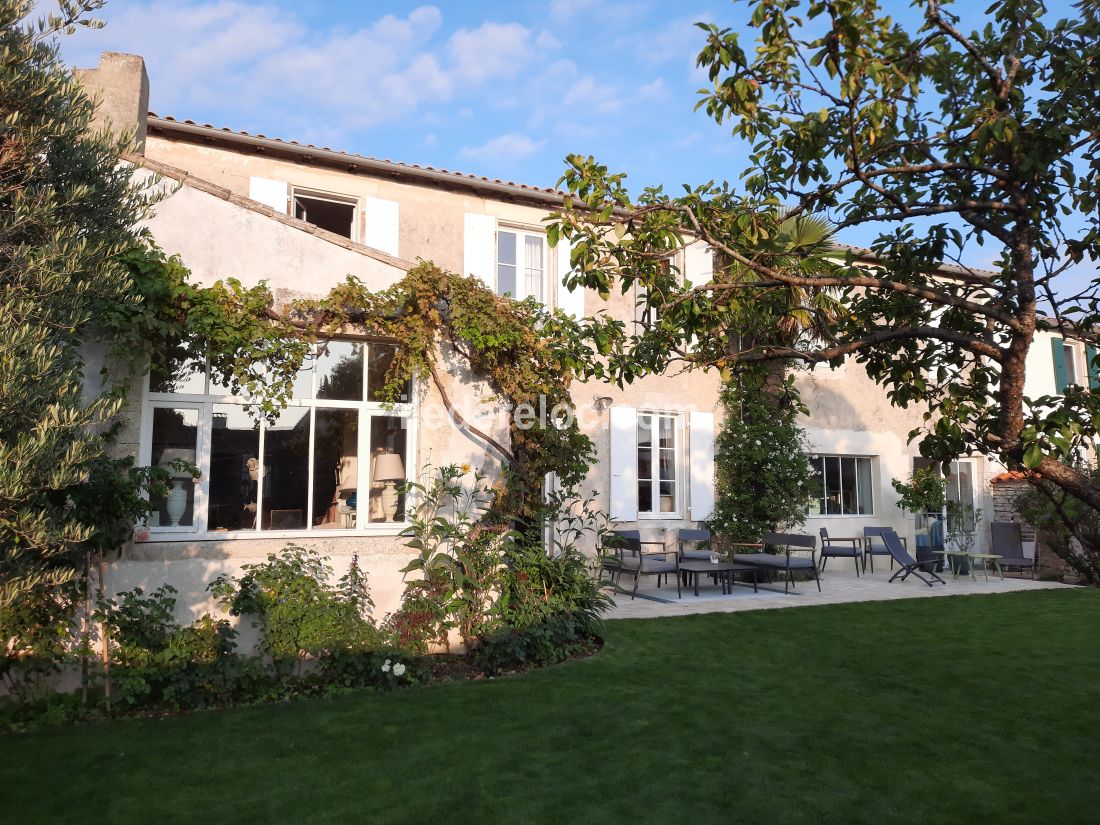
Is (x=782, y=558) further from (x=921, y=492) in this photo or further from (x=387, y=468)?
(x=387, y=468)

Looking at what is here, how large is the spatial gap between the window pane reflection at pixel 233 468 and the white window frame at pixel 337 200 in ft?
16.0

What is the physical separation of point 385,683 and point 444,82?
22.1ft

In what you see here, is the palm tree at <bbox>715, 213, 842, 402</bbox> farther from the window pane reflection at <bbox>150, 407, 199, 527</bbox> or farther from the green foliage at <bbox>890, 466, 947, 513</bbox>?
the green foliage at <bbox>890, 466, 947, 513</bbox>

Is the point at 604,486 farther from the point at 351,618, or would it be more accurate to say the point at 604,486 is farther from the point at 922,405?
the point at 922,405

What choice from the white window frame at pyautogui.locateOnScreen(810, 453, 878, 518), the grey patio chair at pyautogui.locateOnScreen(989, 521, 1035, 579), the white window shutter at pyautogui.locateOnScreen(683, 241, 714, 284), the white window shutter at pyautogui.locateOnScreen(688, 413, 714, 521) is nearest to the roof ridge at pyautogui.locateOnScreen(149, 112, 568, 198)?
the white window shutter at pyautogui.locateOnScreen(683, 241, 714, 284)

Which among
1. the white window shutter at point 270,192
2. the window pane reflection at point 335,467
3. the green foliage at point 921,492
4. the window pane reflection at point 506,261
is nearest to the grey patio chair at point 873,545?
the green foliage at point 921,492

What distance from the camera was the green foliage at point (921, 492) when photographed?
15.3 metres

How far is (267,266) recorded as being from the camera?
672 centimetres

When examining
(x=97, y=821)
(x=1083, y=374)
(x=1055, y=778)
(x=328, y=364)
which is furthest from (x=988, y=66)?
(x=1083, y=374)

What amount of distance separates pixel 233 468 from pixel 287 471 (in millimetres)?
442

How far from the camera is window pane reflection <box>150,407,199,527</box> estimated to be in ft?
20.8

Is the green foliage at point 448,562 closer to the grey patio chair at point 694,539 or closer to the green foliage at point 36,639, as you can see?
the green foliage at point 36,639

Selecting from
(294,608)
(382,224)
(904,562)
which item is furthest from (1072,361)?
(294,608)

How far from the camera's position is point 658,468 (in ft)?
42.5
